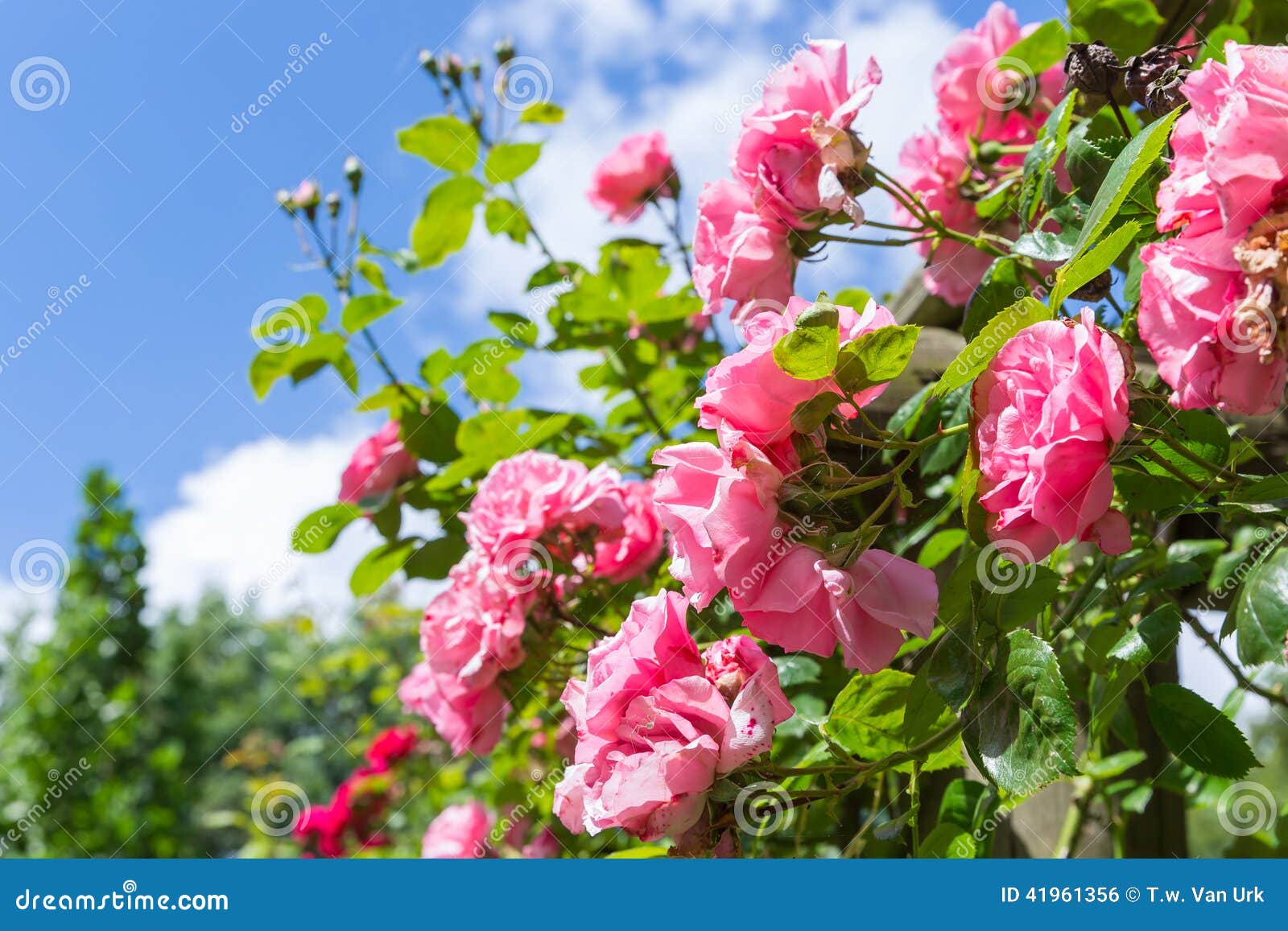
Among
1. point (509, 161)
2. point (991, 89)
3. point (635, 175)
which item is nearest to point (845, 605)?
point (991, 89)

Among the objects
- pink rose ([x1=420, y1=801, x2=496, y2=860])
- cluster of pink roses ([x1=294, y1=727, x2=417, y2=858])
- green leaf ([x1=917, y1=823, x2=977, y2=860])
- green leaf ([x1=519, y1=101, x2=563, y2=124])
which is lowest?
cluster of pink roses ([x1=294, y1=727, x2=417, y2=858])

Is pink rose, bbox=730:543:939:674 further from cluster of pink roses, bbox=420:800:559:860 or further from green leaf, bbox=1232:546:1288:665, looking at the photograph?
cluster of pink roses, bbox=420:800:559:860

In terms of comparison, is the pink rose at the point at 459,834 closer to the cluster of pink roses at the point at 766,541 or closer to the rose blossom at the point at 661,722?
the rose blossom at the point at 661,722

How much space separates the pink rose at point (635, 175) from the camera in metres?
1.48

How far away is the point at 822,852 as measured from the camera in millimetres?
1514

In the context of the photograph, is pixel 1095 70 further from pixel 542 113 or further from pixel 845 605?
pixel 542 113

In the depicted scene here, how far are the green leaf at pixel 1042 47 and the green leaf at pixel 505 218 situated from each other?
675 millimetres

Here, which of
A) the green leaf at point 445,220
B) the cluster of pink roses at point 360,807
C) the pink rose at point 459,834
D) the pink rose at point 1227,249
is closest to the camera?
the pink rose at point 1227,249

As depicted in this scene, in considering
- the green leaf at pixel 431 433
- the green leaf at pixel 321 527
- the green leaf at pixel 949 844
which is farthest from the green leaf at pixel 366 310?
the green leaf at pixel 949 844

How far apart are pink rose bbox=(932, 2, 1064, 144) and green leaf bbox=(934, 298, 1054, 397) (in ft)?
1.74

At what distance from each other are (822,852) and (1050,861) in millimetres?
940

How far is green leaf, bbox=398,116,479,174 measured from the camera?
1.30 m

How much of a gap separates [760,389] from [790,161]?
30cm

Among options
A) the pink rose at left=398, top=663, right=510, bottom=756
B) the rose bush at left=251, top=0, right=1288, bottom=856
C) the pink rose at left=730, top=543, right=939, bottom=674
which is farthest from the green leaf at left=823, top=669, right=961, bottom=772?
the pink rose at left=398, top=663, right=510, bottom=756
